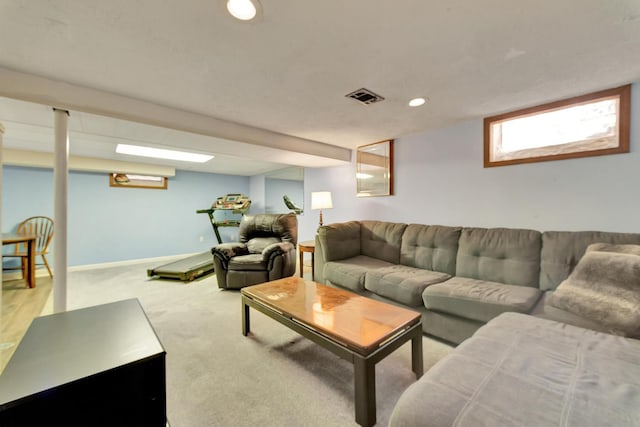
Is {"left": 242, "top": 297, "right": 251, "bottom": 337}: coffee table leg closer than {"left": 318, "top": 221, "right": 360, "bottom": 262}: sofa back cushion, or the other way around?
{"left": 242, "top": 297, "right": 251, "bottom": 337}: coffee table leg

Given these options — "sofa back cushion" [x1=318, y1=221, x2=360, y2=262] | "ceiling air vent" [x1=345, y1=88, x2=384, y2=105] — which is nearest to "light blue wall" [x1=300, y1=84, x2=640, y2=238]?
"sofa back cushion" [x1=318, y1=221, x2=360, y2=262]

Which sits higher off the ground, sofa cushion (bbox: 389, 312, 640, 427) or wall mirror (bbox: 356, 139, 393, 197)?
wall mirror (bbox: 356, 139, 393, 197)

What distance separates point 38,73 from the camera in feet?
5.81

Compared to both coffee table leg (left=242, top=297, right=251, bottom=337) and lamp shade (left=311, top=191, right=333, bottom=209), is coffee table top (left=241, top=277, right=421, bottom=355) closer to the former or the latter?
coffee table leg (left=242, top=297, right=251, bottom=337)

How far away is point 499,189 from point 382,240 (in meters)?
1.41

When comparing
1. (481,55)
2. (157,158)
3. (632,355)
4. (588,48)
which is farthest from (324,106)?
(157,158)

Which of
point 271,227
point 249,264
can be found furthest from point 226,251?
point 271,227

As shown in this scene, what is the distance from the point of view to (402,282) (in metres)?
2.26

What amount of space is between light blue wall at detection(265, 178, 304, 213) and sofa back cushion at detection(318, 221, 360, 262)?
2.33 meters

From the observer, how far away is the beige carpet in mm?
1318

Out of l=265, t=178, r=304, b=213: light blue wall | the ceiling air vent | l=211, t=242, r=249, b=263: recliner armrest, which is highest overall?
the ceiling air vent

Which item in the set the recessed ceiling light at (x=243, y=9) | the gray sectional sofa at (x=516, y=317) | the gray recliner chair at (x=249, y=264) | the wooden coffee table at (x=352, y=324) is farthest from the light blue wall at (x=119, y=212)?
the recessed ceiling light at (x=243, y=9)

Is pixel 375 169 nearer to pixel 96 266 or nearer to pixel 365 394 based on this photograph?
pixel 365 394

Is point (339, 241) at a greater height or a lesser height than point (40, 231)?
lesser
